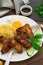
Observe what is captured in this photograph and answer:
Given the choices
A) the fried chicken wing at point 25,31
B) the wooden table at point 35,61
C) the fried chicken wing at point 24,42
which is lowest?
the wooden table at point 35,61

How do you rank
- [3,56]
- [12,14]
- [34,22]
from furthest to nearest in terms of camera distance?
[12,14]
[34,22]
[3,56]

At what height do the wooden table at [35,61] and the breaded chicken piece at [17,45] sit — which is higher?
the breaded chicken piece at [17,45]

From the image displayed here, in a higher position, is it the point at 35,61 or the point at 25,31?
the point at 25,31

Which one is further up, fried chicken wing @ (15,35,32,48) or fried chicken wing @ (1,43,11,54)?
fried chicken wing @ (15,35,32,48)

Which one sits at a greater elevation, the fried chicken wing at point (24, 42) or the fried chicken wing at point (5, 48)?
the fried chicken wing at point (24, 42)

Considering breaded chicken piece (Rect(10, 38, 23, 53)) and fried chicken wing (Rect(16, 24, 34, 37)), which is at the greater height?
fried chicken wing (Rect(16, 24, 34, 37))

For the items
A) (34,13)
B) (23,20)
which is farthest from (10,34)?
(34,13)

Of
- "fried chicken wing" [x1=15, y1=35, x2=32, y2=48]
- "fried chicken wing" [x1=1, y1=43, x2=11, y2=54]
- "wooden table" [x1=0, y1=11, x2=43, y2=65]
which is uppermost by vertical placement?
"fried chicken wing" [x1=15, y1=35, x2=32, y2=48]

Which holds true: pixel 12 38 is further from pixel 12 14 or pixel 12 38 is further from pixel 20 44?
pixel 12 14

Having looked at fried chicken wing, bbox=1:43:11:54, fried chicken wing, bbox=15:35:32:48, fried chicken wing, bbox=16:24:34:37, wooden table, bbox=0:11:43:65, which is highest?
fried chicken wing, bbox=16:24:34:37

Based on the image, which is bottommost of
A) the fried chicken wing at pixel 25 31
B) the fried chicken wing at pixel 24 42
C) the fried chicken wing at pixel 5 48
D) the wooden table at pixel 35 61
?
the wooden table at pixel 35 61

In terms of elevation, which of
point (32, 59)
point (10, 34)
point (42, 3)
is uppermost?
point (42, 3)
